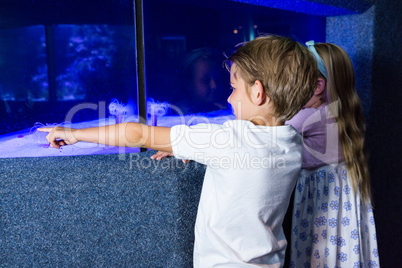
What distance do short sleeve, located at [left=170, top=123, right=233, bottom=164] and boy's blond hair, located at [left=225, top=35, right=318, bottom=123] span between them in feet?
0.39

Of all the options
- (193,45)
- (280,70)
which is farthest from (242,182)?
(193,45)

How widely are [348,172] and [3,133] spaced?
991mm

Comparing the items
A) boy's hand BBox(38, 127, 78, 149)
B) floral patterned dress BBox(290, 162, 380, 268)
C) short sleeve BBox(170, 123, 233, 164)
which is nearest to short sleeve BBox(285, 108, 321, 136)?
floral patterned dress BBox(290, 162, 380, 268)

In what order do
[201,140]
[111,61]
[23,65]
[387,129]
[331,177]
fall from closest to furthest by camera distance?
[201,140] < [23,65] < [111,61] < [331,177] < [387,129]

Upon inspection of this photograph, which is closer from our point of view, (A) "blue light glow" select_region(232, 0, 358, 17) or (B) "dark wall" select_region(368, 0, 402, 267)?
(A) "blue light glow" select_region(232, 0, 358, 17)

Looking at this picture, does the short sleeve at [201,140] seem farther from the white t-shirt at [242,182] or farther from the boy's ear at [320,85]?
the boy's ear at [320,85]

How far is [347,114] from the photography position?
1253mm

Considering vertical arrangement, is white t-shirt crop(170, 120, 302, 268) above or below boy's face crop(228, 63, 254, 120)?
below

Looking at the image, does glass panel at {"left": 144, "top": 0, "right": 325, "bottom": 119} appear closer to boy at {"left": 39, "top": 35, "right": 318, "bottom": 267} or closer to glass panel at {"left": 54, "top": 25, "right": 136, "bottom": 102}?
glass panel at {"left": 54, "top": 25, "right": 136, "bottom": 102}

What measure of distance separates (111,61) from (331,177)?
2.44 ft

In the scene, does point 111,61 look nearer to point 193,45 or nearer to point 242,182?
point 193,45

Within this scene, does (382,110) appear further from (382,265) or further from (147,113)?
(147,113)

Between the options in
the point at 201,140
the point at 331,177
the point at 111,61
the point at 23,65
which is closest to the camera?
the point at 201,140

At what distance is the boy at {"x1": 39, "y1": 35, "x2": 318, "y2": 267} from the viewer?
27.8 inches
